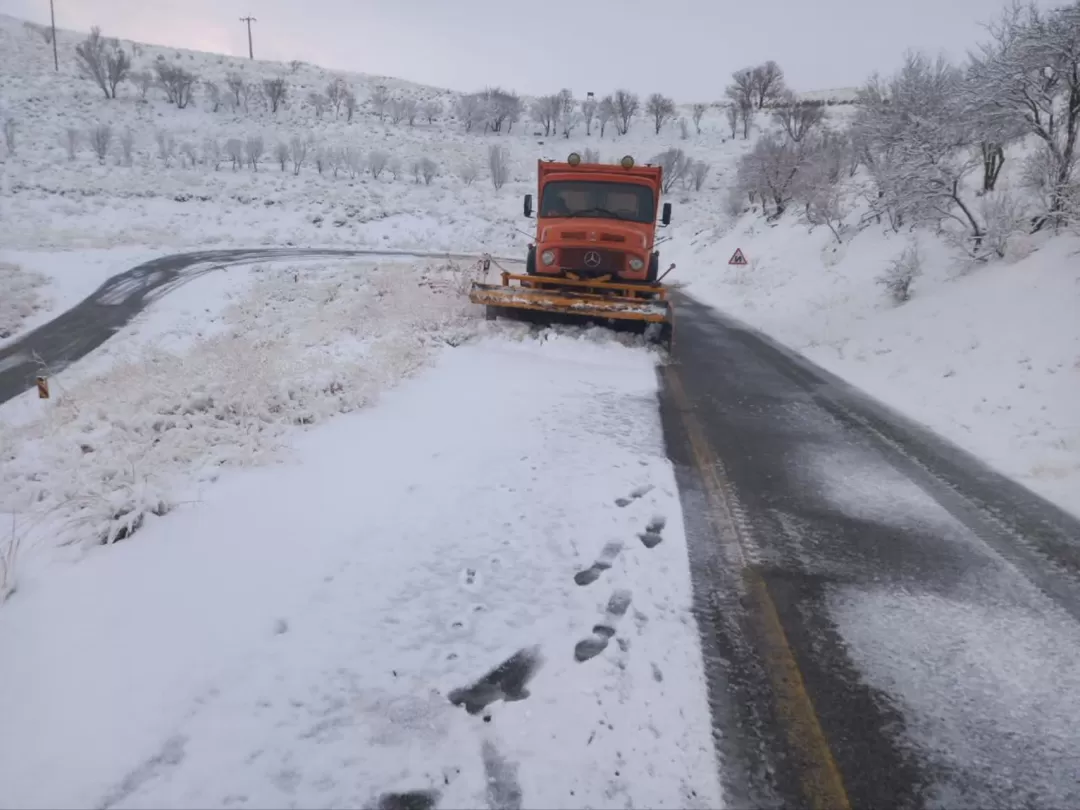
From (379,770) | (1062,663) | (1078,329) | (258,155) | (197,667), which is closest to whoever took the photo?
(379,770)

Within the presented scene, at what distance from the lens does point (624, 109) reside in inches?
2616

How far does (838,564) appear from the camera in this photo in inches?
165

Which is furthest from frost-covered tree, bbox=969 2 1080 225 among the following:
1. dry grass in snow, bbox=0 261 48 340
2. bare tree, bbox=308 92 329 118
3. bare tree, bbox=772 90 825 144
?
bare tree, bbox=308 92 329 118

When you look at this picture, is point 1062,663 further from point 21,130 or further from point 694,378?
point 21,130

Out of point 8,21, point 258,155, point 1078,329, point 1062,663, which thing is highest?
point 8,21

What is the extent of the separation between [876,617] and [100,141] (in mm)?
50695

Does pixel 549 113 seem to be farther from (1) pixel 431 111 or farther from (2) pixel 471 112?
(1) pixel 431 111

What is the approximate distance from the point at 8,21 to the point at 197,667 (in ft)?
344

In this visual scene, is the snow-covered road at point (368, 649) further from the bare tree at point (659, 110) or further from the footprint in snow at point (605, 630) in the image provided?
the bare tree at point (659, 110)

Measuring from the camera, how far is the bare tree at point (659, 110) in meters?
67.1

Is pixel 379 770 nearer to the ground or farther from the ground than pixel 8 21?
nearer to the ground

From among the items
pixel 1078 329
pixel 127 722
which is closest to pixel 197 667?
pixel 127 722

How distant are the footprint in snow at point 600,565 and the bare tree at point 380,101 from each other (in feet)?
224

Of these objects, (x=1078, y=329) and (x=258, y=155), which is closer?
(x=1078, y=329)
